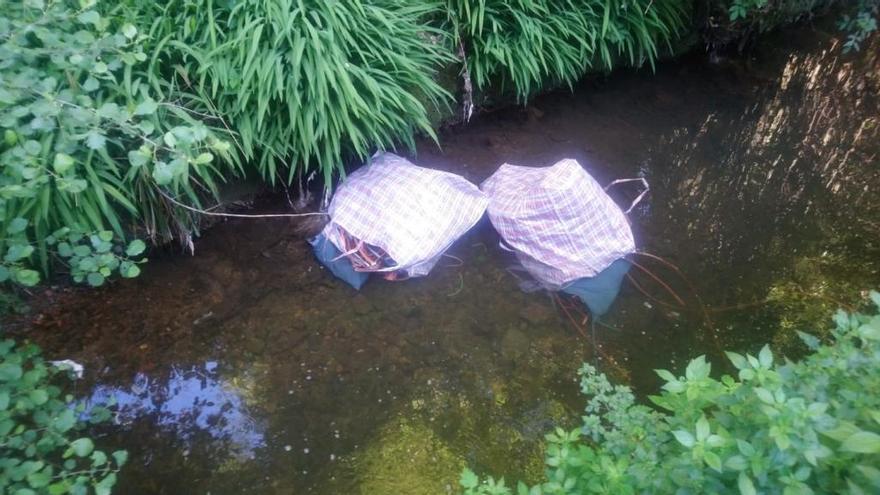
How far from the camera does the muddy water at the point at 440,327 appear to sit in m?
2.50

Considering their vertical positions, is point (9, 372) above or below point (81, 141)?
below

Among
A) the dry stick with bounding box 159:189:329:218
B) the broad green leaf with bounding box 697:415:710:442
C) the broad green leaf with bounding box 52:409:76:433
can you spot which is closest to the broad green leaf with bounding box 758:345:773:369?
the broad green leaf with bounding box 697:415:710:442

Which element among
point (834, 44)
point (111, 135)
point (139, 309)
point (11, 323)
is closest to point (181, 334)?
point (139, 309)

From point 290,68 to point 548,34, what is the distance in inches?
70.1

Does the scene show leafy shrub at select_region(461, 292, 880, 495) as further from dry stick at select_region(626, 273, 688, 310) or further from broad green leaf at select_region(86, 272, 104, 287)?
dry stick at select_region(626, 273, 688, 310)

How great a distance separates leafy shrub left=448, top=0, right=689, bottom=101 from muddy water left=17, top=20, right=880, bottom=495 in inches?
17.6

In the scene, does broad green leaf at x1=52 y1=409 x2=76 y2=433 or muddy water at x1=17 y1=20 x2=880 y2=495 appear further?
muddy water at x1=17 y1=20 x2=880 y2=495

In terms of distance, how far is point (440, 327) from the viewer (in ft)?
9.78

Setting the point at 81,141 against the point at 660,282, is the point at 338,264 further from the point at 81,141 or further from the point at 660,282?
the point at 660,282

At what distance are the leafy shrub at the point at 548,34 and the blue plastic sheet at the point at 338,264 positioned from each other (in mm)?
1446

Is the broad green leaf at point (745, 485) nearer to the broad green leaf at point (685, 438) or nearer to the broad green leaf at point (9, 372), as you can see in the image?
the broad green leaf at point (685, 438)

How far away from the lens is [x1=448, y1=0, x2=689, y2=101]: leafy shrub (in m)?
3.64

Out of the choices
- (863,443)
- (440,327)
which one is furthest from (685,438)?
(440,327)

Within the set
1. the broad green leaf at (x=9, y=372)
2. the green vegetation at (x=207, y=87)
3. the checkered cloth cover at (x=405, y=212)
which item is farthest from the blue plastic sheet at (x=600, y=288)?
the broad green leaf at (x=9, y=372)
